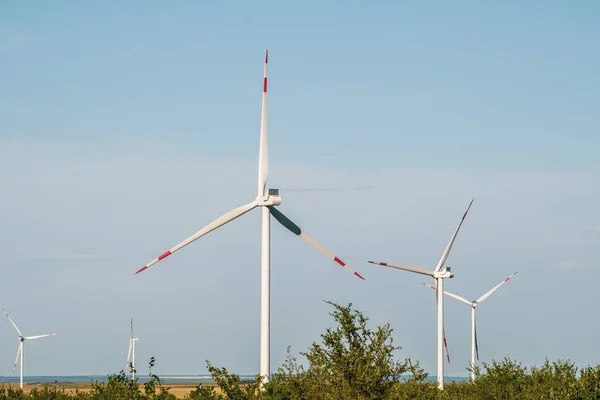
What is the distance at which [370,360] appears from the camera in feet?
173

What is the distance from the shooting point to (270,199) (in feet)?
257

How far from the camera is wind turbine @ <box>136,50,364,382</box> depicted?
73500mm

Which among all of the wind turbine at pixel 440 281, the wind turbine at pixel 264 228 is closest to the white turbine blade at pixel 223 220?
the wind turbine at pixel 264 228

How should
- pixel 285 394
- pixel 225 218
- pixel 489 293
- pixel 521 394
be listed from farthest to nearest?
pixel 489 293
pixel 521 394
pixel 225 218
pixel 285 394

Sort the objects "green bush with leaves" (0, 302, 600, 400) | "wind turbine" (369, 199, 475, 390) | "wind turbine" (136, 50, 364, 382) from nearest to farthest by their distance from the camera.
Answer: "green bush with leaves" (0, 302, 600, 400), "wind turbine" (136, 50, 364, 382), "wind turbine" (369, 199, 475, 390)

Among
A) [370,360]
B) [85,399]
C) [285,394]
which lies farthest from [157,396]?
[85,399]

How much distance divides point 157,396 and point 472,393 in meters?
39.0

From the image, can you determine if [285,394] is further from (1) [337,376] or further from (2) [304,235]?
(1) [337,376]

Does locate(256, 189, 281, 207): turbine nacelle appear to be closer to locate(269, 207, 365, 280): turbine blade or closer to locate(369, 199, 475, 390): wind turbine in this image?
locate(269, 207, 365, 280): turbine blade

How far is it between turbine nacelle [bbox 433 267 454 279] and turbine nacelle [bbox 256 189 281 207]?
4292 centimetres

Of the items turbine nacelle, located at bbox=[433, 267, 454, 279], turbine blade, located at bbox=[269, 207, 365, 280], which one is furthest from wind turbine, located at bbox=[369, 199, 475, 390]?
turbine blade, located at bbox=[269, 207, 365, 280]

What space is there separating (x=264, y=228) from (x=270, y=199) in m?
2.68

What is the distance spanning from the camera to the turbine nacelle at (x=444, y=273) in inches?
4604

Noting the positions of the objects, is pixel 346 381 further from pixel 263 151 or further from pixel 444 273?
pixel 444 273
